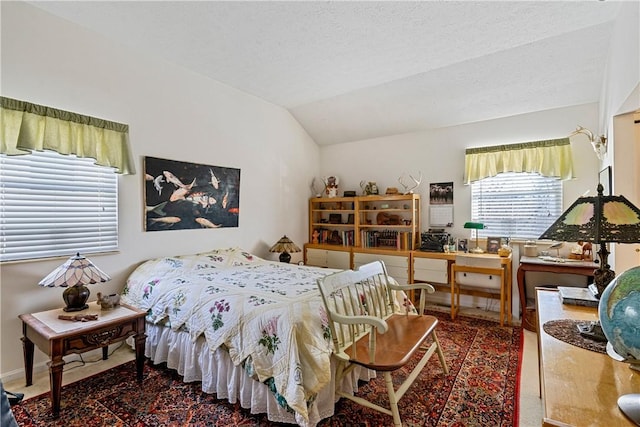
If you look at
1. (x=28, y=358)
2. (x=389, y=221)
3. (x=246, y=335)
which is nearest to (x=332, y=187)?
(x=389, y=221)

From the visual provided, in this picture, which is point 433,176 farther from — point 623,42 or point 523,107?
point 623,42

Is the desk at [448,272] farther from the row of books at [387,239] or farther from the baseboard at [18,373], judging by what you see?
the baseboard at [18,373]

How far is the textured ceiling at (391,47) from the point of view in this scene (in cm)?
250

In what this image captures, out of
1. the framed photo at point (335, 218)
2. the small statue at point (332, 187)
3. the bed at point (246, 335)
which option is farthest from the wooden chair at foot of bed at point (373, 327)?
the small statue at point (332, 187)

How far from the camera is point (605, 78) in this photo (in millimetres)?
3041

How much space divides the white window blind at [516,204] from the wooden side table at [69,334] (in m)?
3.91

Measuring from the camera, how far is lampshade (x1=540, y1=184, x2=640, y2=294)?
1.29 m

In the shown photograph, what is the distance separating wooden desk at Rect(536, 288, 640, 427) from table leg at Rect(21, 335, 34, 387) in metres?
3.13

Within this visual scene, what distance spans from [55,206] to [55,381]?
4.45ft

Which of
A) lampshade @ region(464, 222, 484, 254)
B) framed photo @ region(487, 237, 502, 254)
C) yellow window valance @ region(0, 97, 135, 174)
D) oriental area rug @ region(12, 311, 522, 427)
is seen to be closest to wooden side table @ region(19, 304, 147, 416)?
oriental area rug @ region(12, 311, 522, 427)

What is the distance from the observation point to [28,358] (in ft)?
7.82

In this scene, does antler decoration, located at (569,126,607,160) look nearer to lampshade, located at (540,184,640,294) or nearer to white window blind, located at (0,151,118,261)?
lampshade, located at (540,184,640,294)

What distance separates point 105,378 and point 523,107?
487cm

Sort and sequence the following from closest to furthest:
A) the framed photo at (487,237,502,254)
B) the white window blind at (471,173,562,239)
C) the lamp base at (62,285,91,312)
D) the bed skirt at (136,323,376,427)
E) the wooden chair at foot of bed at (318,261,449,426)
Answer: the wooden chair at foot of bed at (318,261,449,426)
the bed skirt at (136,323,376,427)
the lamp base at (62,285,91,312)
the white window blind at (471,173,562,239)
the framed photo at (487,237,502,254)
